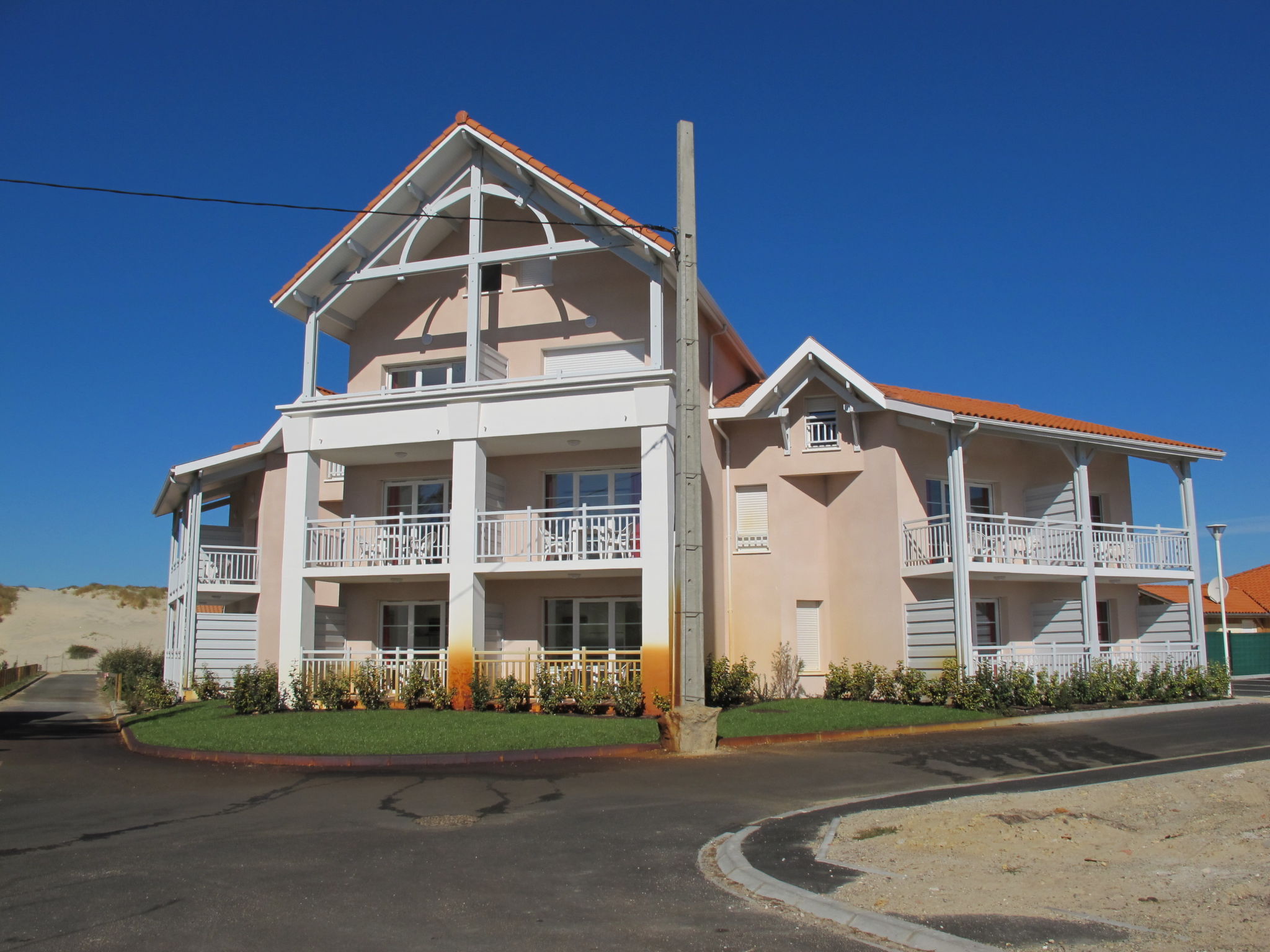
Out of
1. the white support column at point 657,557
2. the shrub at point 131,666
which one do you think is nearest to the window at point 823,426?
the white support column at point 657,557

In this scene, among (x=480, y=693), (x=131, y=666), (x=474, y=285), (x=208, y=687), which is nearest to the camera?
(x=480, y=693)

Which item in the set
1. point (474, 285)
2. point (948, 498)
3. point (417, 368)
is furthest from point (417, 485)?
point (948, 498)

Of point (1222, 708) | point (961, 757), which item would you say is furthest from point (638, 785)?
point (1222, 708)

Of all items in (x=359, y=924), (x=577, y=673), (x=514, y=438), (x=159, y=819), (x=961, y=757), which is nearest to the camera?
(x=359, y=924)

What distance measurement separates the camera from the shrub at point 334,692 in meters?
19.5

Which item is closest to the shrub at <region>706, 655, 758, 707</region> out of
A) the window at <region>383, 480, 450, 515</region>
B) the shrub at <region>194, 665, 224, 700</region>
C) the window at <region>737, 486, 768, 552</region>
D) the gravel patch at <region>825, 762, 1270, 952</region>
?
the window at <region>737, 486, 768, 552</region>

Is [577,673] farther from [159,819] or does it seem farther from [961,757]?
[159,819]

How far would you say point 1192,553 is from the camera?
22.5 metres

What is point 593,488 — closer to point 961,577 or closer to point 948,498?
point 961,577

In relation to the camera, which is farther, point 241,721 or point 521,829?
point 241,721

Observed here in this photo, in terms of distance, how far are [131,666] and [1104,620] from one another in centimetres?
3003

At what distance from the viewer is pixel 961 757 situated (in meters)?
13.4

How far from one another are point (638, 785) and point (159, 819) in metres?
4.83

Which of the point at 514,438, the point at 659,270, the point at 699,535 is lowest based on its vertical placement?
the point at 699,535
